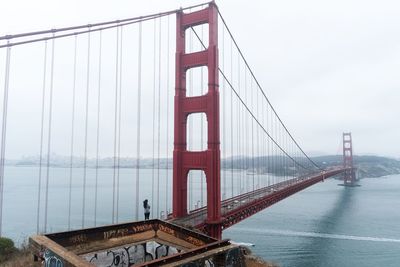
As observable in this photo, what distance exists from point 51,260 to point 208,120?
14047 millimetres

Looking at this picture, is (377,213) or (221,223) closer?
(221,223)

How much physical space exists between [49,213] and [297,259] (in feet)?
120

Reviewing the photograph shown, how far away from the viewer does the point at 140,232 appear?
6367 millimetres

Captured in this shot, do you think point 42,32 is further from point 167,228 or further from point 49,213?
point 49,213

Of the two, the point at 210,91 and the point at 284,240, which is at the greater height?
the point at 210,91

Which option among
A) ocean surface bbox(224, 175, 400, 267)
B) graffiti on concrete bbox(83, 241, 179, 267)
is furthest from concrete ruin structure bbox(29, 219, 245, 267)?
ocean surface bbox(224, 175, 400, 267)

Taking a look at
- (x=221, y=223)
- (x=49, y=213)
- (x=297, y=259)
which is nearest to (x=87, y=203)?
(x=49, y=213)

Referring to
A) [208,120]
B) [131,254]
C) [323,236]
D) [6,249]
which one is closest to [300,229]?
[323,236]

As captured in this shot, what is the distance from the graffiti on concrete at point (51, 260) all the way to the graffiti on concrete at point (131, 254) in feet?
5.96

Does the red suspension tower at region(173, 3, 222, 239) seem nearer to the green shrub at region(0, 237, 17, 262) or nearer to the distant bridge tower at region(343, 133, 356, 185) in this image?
the green shrub at region(0, 237, 17, 262)

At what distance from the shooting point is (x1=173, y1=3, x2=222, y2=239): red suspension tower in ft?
56.9

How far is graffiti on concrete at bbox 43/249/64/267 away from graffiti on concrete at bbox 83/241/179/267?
5.96 feet

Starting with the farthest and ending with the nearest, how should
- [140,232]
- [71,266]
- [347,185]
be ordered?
1. [347,185]
2. [140,232]
3. [71,266]

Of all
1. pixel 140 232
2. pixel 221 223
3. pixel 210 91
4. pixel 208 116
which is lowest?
pixel 221 223
